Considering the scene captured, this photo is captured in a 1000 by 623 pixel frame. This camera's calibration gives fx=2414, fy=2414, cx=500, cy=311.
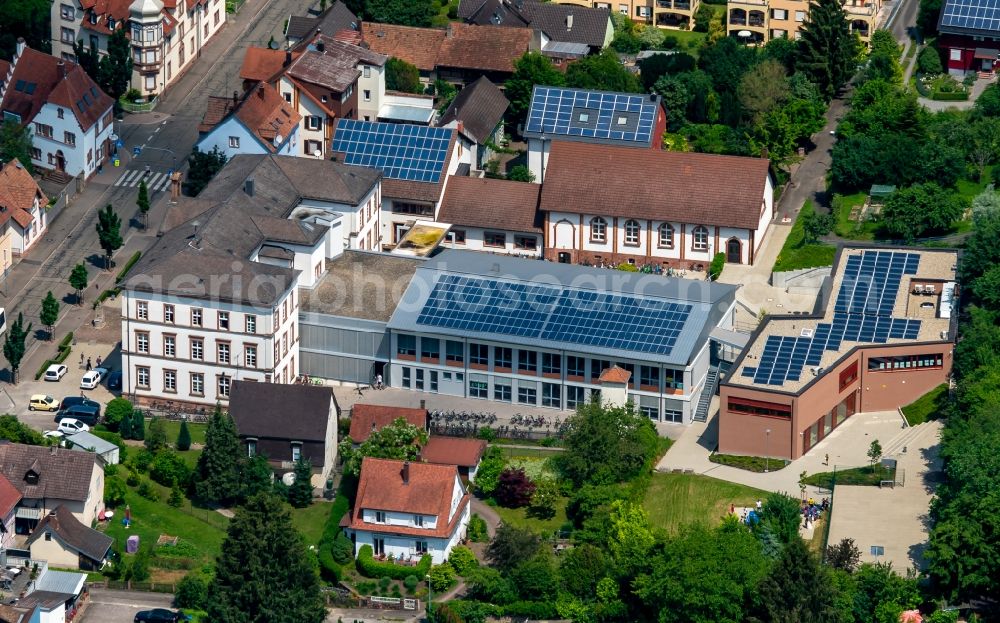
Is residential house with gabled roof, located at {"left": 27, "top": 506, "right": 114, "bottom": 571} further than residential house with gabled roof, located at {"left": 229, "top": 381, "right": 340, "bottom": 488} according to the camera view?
No

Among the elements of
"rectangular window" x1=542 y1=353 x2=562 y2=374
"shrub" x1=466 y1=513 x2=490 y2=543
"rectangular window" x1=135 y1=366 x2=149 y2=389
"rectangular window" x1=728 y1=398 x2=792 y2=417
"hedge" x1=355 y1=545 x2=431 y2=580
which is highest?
"rectangular window" x1=542 y1=353 x2=562 y2=374

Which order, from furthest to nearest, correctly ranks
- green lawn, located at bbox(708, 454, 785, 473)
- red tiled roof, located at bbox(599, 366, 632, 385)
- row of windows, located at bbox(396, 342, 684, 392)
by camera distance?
row of windows, located at bbox(396, 342, 684, 392), red tiled roof, located at bbox(599, 366, 632, 385), green lawn, located at bbox(708, 454, 785, 473)

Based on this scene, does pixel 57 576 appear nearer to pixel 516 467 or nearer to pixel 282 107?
pixel 516 467

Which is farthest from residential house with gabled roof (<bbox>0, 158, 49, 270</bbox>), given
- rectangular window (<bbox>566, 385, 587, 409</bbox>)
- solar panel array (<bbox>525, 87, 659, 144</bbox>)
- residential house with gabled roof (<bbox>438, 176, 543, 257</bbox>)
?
rectangular window (<bbox>566, 385, 587, 409</bbox>)

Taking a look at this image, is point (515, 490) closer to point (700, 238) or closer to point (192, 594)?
point (192, 594)

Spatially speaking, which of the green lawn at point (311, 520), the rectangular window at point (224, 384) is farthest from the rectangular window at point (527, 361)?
the rectangular window at point (224, 384)

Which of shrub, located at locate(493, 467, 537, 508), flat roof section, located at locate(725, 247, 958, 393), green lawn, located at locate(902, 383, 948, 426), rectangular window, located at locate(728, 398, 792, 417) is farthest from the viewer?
green lawn, located at locate(902, 383, 948, 426)

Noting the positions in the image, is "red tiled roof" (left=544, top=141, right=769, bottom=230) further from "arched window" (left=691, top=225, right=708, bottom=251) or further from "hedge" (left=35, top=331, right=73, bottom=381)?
"hedge" (left=35, top=331, right=73, bottom=381)

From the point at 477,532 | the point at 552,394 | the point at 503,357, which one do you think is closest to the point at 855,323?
the point at 552,394
